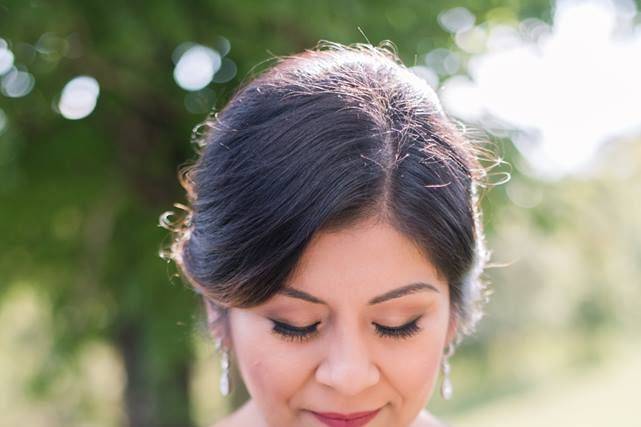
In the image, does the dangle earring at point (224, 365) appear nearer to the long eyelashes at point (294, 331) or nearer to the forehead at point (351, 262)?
the long eyelashes at point (294, 331)

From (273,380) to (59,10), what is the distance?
89.7 inches

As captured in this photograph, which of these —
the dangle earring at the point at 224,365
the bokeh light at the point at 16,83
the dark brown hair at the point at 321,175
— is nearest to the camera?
the dark brown hair at the point at 321,175

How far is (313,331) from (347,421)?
194mm

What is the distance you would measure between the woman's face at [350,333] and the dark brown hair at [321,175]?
4cm

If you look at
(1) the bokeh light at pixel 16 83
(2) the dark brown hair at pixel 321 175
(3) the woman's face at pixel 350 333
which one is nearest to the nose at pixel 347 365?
(3) the woman's face at pixel 350 333

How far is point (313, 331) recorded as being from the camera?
171cm

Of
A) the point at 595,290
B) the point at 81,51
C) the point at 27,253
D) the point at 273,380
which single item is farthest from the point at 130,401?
the point at 595,290

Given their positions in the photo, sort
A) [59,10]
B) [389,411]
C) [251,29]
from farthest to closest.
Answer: [251,29], [59,10], [389,411]

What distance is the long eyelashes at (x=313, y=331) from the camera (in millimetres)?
1705

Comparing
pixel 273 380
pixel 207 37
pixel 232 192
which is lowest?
pixel 273 380

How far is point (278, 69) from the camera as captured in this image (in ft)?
6.18

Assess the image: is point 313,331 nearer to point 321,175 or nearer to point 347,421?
point 347,421

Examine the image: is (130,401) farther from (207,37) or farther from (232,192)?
(232,192)

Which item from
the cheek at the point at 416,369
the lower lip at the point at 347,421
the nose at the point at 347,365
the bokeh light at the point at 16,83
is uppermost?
the bokeh light at the point at 16,83
